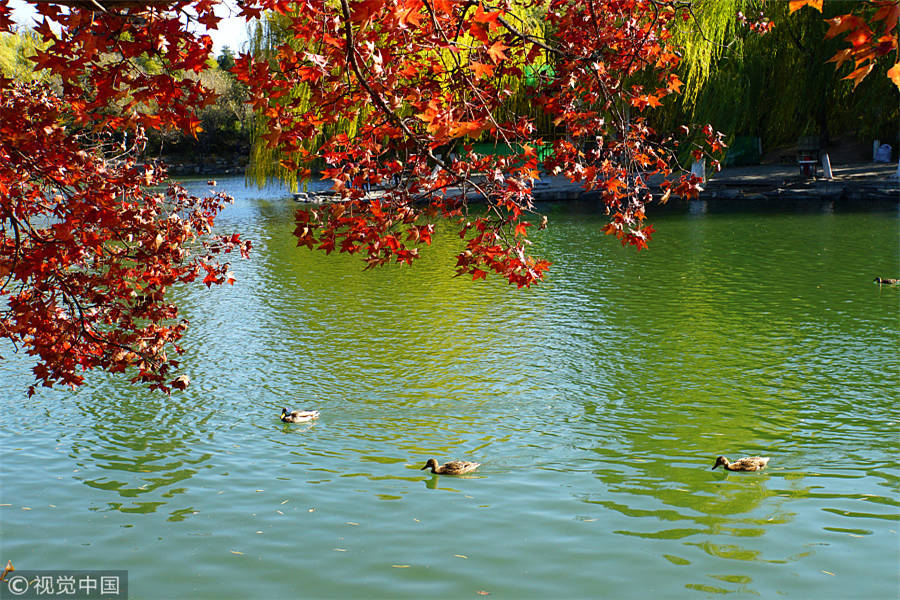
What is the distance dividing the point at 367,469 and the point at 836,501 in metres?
3.92

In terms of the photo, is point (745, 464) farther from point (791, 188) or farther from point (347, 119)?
point (791, 188)

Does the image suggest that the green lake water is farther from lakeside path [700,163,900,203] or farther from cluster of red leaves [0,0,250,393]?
lakeside path [700,163,900,203]

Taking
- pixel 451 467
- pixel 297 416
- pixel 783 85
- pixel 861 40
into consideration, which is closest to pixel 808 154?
pixel 783 85

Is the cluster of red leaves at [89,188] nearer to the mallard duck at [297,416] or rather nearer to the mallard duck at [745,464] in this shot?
the mallard duck at [297,416]

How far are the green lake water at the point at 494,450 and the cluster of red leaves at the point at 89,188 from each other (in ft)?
4.95

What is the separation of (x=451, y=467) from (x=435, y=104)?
4.47 m

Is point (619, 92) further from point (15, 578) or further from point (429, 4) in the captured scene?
point (15, 578)

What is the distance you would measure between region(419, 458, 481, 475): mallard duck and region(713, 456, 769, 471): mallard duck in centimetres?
218

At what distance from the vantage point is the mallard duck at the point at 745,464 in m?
7.41

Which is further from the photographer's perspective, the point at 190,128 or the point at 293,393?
the point at 293,393

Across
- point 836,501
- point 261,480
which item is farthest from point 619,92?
point 261,480

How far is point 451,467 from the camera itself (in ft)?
24.6

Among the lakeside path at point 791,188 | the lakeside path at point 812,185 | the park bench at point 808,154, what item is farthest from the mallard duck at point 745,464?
the park bench at point 808,154

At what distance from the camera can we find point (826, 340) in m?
11.5
